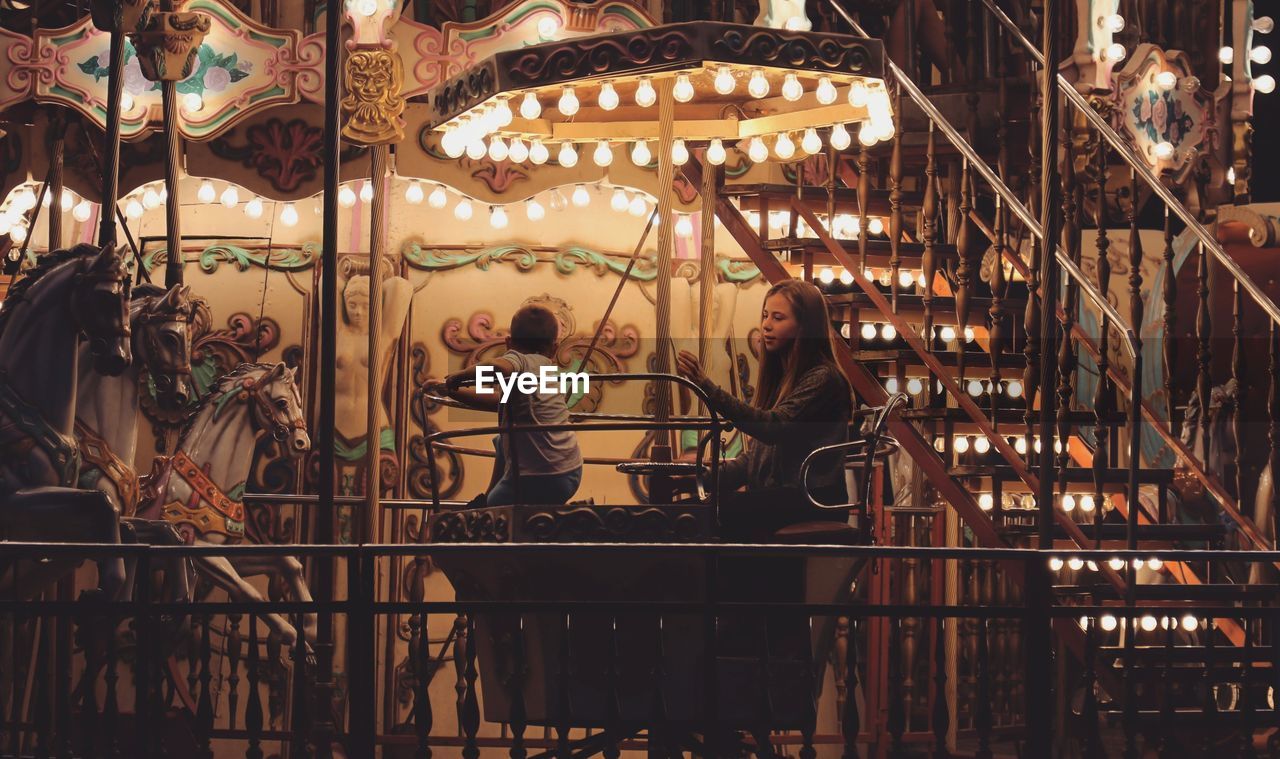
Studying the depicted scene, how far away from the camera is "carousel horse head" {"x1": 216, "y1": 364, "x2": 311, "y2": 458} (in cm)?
910

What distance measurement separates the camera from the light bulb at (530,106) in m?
8.30

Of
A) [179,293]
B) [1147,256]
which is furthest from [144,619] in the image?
[1147,256]

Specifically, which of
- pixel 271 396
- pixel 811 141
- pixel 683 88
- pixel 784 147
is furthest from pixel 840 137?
pixel 271 396

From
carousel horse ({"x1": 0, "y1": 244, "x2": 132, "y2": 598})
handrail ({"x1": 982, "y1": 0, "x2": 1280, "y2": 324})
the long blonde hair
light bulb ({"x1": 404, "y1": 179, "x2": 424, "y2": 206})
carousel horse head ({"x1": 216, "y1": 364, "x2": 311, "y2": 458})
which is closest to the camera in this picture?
the long blonde hair

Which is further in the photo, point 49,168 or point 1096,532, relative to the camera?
point 49,168

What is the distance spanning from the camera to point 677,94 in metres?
8.11

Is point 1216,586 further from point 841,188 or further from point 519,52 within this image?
point 519,52

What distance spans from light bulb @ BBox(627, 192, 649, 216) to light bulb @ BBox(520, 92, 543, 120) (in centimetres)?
188

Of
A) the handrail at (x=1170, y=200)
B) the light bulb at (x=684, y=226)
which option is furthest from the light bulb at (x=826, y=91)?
the light bulb at (x=684, y=226)

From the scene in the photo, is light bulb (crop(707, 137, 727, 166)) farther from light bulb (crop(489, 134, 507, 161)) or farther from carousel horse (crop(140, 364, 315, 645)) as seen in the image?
carousel horse (crop(140, 364, 315, 645))

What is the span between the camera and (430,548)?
17.4 ft

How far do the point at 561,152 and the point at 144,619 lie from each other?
4.75 meters

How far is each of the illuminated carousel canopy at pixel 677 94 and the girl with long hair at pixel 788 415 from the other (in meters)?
1.47
